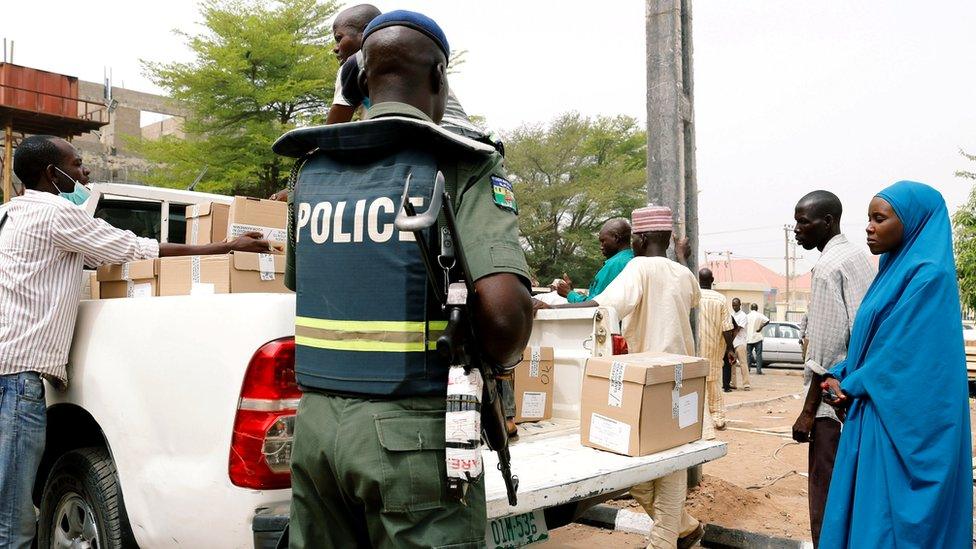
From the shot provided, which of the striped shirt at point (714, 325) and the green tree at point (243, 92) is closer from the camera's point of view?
the striped shirt at point (714, 325)

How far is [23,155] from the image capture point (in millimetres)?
3111

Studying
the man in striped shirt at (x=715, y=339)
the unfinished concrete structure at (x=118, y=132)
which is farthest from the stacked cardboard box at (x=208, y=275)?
the unfinished concrete structure at (x=118, y=132)

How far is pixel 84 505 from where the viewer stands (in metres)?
2.75

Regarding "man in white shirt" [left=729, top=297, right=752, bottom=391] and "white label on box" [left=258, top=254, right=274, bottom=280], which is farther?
"man in white shirt" [left=729, top=297, right=752, bottom=391]

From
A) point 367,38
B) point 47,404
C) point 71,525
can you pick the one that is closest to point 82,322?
point 47,404

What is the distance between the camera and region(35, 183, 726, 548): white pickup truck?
2.21m

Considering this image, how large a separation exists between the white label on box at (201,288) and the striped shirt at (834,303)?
8.36ft

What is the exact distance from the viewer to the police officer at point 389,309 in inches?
65.3

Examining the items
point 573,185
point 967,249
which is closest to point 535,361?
point 967,249

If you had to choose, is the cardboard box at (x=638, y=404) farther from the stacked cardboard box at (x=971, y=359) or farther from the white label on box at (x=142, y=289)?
the stacked cardboard box at (x=971, y=359)

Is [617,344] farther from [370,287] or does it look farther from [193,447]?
[370,287]

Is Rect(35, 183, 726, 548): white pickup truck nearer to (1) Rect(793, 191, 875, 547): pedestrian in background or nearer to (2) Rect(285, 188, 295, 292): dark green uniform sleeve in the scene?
(2) Rect(285, 188, 295, 292): dark green uniform sleeve

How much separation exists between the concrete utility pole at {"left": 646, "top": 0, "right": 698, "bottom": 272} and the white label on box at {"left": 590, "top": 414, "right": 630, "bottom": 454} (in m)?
2.27

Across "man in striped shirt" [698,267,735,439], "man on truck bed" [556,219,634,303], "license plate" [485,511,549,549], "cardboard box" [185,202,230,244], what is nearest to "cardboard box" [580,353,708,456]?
"license plate" [485,511,549,549]
